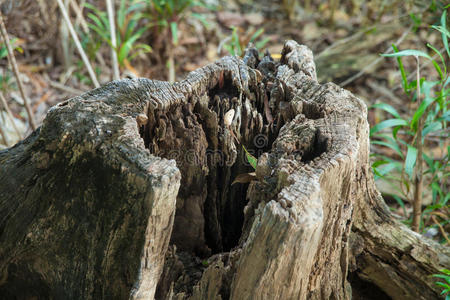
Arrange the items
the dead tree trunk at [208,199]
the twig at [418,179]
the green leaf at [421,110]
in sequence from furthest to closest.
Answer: the twig at [418,179] < the green leaf at [421,110] < the dead tree trunk at [208,199]

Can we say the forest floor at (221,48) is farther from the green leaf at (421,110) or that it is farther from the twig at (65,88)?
the green leaf at (421,110)

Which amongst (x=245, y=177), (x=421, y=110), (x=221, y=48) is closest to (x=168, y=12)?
(x=221, y=48)

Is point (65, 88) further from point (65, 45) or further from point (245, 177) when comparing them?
point (245, 177)

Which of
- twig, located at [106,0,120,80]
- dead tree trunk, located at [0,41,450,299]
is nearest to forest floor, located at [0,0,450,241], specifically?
twig, located at [106,0,120,80]

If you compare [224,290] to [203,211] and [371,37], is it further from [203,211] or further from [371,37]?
[371,37]

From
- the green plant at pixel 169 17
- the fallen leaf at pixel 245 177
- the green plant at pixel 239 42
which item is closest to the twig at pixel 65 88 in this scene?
the green plant at pixel 169 17
